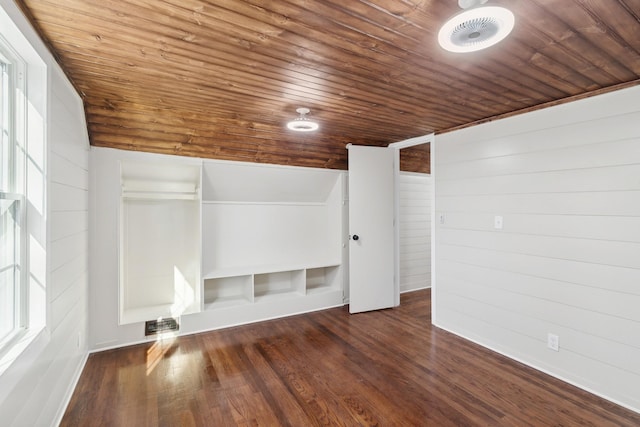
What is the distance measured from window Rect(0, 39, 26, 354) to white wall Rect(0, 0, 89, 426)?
Result: 0.06 meters

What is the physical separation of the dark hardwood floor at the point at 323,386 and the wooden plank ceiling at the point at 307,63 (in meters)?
2.11

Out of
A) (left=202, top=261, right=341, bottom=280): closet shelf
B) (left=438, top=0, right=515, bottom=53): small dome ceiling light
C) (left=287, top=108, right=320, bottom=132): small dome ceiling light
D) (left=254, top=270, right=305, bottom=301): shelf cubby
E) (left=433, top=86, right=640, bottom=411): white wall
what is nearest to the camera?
(left=438, top=0, right=515, bottom=53): small dome ceiling light

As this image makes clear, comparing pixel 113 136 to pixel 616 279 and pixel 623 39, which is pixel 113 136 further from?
pixel 616 279

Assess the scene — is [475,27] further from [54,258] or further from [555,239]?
[54,258]

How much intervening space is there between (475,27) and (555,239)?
2.02m

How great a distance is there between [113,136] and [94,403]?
2240 mm

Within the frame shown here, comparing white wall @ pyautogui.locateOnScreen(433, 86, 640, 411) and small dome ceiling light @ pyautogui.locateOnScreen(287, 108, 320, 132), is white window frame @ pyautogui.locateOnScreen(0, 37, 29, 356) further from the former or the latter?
white wall @ pyautogui.locateOnScreen(433, 86, 640, 411)

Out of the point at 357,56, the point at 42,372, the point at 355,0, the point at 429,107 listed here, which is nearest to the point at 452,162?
the point at 429,107

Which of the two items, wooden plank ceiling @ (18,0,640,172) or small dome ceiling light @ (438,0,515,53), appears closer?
small dome ceiling light @ (438,0,515,53)

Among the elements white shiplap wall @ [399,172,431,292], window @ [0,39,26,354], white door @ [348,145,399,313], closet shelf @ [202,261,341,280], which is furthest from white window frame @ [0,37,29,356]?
white shiplap wall @ [399,172,431,292]

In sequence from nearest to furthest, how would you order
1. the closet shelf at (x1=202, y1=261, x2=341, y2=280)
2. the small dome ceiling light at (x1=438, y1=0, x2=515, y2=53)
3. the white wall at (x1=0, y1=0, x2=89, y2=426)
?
the small dome ceiling light at (x1=438, y1=0, x2=515, y2=53) → the white wall at (x1=0, y1=0, x2=89, y2=426) → the closet shelf at (x1=202, y1=261, x2=341, y2=280)

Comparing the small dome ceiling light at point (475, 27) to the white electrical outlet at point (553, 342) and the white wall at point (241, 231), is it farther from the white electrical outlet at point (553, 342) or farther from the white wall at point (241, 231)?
the white wall at point (241, 231)

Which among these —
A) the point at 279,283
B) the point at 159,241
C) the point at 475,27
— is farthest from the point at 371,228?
the point at 475,27

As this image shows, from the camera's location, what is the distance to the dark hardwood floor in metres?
1.96
